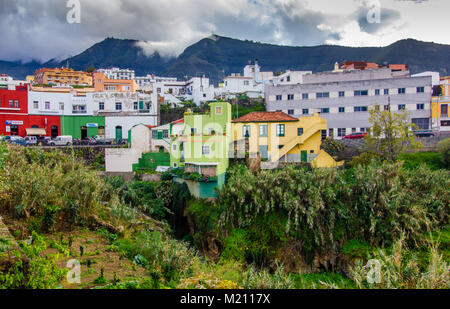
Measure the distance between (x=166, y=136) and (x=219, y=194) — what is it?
12.9 m

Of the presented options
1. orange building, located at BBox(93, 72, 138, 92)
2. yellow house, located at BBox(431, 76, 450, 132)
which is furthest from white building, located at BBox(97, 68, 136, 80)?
yellow house, located at BBox(431, 76, 450, 132)

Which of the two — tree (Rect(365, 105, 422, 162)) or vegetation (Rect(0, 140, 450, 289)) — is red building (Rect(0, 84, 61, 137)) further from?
tree (Rect(365, 105, 422, 162))

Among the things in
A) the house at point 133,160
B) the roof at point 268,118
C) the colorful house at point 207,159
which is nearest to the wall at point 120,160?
the house at point 133,160

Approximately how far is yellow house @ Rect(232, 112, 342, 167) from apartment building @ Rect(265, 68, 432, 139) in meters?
11.7

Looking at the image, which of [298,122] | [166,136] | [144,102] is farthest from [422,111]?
[144,102]

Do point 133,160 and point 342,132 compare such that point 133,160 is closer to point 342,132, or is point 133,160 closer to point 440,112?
point 342,132

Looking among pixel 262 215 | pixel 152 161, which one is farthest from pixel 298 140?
pixel 152 161

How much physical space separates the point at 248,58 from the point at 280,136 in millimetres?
162724

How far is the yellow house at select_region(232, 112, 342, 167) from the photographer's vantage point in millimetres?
26703

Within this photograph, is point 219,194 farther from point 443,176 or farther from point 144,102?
point 144,102

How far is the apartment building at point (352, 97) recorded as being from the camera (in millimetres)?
36469

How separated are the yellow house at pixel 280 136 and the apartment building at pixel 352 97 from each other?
38.4 ft

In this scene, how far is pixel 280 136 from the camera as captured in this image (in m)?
28.2

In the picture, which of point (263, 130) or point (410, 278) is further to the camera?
point (263, 130)
